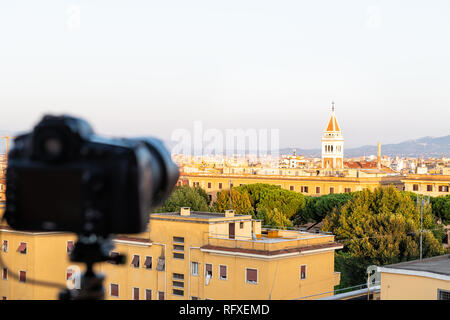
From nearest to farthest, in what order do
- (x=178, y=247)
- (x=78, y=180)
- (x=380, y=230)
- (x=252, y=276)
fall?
(x=78, y=180) < (x=252, y=276) < (x=178, y=247) < (x=380, y=230)

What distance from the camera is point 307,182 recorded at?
56.4 m

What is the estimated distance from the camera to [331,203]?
42500 millimetres

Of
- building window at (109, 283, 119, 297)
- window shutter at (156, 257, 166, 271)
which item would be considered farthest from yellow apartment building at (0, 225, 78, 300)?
window shutter at (156, 257, 166, 271)

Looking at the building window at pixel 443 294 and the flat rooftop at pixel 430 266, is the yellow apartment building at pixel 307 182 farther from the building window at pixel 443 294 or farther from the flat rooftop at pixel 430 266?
the building window at pixel 443 294

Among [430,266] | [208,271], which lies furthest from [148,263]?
[430,266]

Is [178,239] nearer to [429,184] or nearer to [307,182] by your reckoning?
[429,184]

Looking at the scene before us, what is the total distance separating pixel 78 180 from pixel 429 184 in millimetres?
51797

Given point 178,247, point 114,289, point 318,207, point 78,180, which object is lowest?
point 114,289

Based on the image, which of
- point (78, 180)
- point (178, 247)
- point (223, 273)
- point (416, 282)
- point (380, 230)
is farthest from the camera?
point (380, 230)

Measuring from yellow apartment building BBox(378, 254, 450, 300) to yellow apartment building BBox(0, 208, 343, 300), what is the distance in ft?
21.7

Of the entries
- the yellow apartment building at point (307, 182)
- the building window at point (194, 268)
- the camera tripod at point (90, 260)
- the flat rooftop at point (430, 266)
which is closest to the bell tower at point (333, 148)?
the yellow apartment building at point (307, 182)

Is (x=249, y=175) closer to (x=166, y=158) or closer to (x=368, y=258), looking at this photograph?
(x=368, y=258)

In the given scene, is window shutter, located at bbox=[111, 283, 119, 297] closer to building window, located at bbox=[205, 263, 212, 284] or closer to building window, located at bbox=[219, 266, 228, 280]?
building window, located at bbox=[205, 263, 212, 284]
